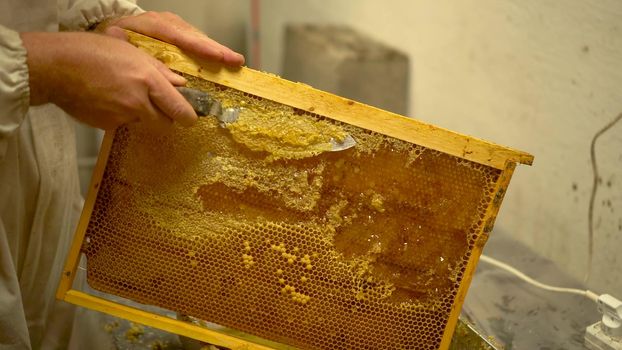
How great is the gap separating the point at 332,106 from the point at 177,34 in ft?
0.96

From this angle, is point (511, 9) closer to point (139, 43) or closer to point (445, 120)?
point (445, 120)

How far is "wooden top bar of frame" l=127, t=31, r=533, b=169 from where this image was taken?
93 centimetres

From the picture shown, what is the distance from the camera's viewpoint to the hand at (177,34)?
0.92 m

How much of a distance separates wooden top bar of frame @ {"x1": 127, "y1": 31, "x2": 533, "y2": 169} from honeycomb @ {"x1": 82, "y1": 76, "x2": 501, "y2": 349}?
Result: 0.02 meters

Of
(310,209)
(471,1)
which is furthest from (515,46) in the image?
(310,209)

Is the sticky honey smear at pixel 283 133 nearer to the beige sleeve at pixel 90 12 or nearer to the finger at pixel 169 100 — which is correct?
the finger at pixel 169 100

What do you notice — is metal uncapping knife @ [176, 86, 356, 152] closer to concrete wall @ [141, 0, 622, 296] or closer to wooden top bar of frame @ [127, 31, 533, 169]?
wooden top bar of frame @ [127, 31, 533, 169]

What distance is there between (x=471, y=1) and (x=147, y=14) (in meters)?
1.33

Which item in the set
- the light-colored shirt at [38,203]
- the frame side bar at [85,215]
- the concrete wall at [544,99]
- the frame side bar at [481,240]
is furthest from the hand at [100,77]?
the concrete wall at [544,99]

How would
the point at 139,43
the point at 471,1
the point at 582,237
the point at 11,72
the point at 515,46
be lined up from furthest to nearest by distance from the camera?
the point at 471,1, the point at 515,46, the point at 582,237, the point at 139,43, the point at 11,72

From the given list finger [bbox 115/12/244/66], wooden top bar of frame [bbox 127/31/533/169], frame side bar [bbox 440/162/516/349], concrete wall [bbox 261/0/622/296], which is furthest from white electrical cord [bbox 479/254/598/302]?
finger [bbox 115/12/244/66]

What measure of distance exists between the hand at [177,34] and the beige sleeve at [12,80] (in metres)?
0.18

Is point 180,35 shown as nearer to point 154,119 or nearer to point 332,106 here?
point 154,119

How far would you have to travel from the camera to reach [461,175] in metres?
0.97
